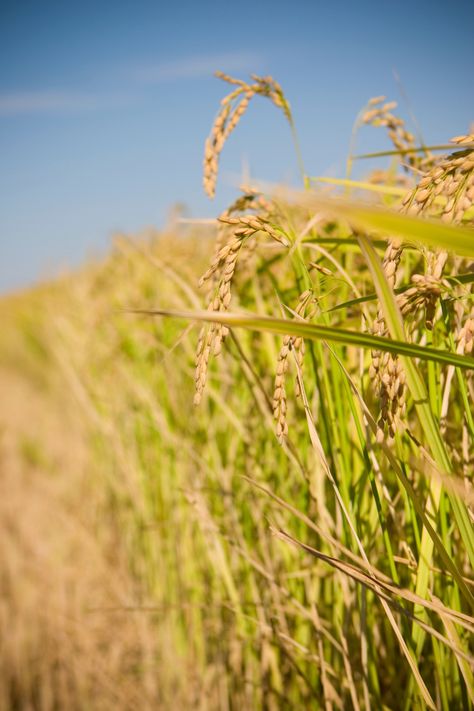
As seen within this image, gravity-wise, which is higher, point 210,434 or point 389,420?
point 389,420

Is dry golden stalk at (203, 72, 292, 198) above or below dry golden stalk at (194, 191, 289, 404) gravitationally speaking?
above

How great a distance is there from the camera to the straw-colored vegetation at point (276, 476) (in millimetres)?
402

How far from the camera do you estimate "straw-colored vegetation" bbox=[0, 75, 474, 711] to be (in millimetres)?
402

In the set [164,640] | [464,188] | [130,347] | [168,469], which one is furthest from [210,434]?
[464,188]

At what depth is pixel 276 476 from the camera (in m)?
0.90

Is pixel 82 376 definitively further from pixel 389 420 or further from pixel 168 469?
pixel 389 420

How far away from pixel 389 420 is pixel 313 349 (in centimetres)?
27

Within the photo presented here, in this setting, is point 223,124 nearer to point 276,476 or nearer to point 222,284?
point 222,284

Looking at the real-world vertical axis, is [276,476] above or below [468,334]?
below

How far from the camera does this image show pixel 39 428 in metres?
3.32

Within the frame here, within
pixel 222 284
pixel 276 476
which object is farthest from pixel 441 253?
pixel 276 476

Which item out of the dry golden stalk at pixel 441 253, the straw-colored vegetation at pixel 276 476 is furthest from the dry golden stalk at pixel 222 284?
the dry golden stalk at pixel 441 253

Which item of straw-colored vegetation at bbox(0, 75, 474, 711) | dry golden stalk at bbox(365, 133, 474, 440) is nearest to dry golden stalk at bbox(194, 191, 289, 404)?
straw-colored vegetation at bbox(0, 75, 474, 711)

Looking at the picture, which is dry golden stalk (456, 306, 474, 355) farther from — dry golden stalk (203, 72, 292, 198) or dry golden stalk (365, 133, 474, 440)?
dry golden stalk (203, 72, 292, 198)
